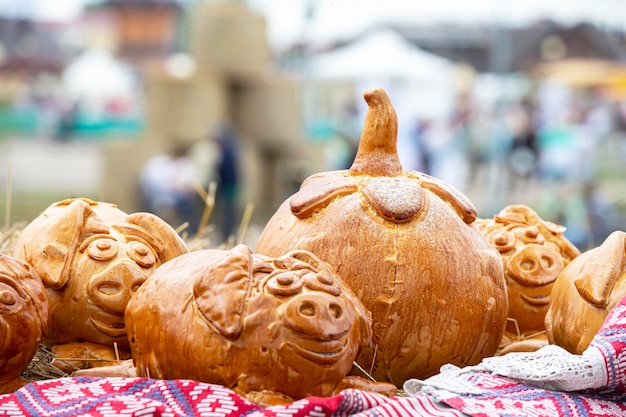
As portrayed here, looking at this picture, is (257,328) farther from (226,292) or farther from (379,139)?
(379,139)

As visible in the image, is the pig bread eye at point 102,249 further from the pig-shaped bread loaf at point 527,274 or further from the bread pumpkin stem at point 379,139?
the pig-shaped bread loaf at point 527,274

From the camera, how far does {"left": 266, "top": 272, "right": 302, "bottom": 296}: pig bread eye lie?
1604 mm

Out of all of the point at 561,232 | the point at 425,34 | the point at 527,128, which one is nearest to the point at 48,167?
the point at 425,34

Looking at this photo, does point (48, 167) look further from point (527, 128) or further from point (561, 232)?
point (561, 232)

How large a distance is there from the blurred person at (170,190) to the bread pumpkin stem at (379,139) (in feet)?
32.7

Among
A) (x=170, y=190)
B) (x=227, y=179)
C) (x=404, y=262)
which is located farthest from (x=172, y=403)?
(x=170, y=190)

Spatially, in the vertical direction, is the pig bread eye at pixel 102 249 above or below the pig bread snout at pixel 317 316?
above

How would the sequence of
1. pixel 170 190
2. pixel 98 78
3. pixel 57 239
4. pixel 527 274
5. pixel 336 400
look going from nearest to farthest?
1. pixel 336 400
2. pixel 57 239
3. pixel 527 274
4. pixel 170 190
5. pixel 98 78

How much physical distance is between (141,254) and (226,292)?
458 millimetres

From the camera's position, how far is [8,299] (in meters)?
1.65

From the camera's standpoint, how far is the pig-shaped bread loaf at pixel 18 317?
165cm

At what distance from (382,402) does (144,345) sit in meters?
0.49

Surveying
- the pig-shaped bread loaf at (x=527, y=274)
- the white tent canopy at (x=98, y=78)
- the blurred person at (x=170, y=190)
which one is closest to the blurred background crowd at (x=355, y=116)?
the blurred person at (x=170, y=190)

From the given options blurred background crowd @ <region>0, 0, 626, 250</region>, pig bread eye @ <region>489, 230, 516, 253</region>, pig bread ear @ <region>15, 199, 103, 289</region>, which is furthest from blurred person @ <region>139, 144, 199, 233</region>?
pig bread ear @ <region>15, 199, 103, 289</region>
